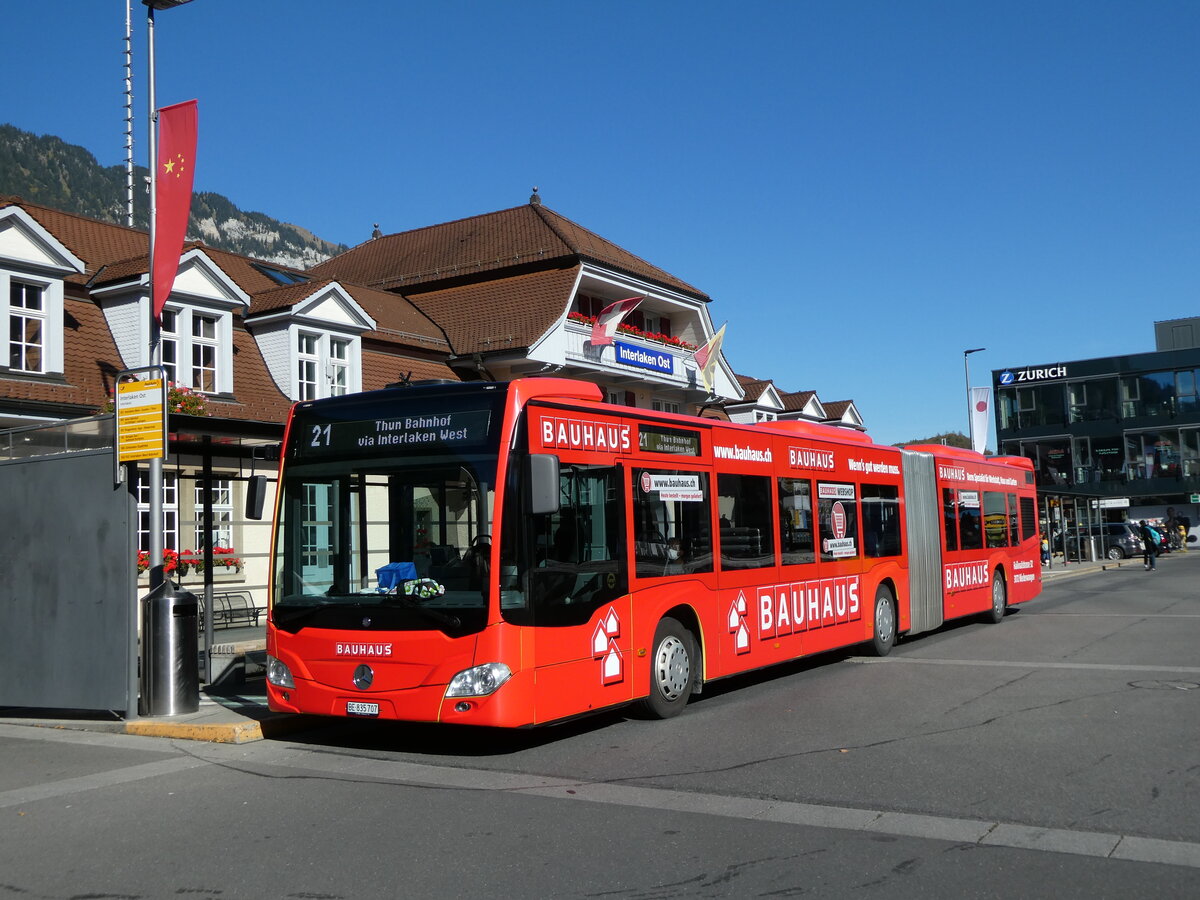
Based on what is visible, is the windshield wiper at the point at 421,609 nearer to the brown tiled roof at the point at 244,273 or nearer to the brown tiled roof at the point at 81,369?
the brown tiled roof at the point at 81,369

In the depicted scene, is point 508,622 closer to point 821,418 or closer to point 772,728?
point 772,728

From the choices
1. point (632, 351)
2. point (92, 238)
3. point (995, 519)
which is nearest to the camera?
point (995, 519)

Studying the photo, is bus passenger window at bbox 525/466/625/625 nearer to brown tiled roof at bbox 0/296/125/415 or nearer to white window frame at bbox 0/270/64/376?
brown tiled roof at bbox 0/296/125/415

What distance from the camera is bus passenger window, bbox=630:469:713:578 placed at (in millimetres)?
10273

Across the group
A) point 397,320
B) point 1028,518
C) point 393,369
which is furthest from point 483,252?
point 1028,518

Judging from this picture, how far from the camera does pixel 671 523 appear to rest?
10.7 meters

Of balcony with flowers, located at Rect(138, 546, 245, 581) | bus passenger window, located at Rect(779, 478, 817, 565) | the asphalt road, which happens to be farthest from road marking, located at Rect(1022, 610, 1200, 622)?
balcony with flowers, located at Rect(138, 546, 245, 581)

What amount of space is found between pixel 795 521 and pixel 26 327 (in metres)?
14.0

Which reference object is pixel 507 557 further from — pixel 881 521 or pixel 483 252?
pixel 483 252

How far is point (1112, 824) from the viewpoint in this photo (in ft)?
21.0

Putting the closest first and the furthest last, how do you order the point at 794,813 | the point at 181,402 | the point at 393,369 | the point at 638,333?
the point at 794,813 < the point at 181,402 < the point at 393,369 < the point at 638,333

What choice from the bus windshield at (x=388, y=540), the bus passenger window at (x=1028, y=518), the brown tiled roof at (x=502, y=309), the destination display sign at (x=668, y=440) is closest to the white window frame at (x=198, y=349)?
the brown tiled roof at (x=502, y=309)

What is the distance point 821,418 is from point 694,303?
1621 cm

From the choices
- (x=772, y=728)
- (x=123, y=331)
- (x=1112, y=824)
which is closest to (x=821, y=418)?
(x=123, y=331)
